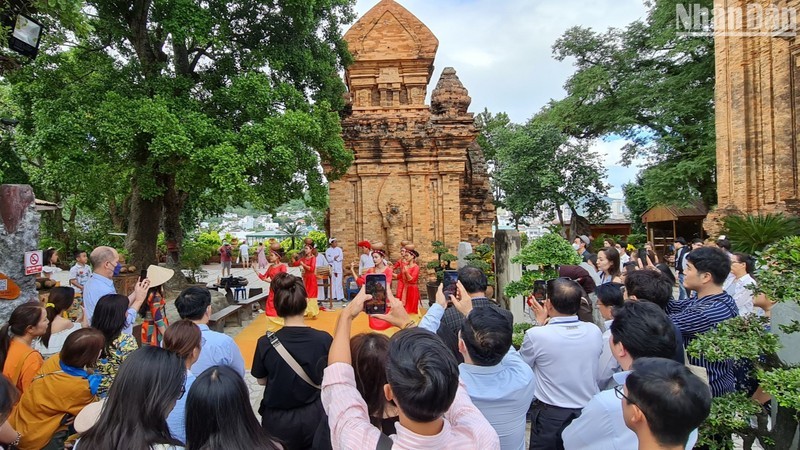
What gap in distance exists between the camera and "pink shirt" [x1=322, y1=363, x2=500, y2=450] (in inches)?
58.0

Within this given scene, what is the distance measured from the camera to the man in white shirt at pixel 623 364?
6.18 feet

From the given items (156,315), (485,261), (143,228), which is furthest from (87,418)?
(143,228)

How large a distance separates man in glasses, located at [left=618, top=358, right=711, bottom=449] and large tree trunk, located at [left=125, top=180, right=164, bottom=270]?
11998mm

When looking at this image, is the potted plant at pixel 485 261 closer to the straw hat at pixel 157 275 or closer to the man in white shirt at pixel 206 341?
the straw hat at pixel 157 275

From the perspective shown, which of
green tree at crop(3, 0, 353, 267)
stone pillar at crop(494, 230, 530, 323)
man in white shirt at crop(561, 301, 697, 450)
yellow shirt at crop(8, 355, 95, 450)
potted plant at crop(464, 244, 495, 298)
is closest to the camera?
man in white shirt at crop(561, 301, 697, 450)

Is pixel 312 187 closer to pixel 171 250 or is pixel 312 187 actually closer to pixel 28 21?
pixel 28 21

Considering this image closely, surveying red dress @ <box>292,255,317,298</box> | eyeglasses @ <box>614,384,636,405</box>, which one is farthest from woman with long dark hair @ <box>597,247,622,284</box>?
red dress @ <box>292,255,317,298</box>

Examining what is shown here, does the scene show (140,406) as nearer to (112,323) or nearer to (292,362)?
(292,362)

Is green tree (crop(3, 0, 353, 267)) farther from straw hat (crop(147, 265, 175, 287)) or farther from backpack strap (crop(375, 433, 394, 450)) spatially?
backpack strap (crop(375, 433, 394, 450))

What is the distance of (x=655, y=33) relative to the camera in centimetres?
1783

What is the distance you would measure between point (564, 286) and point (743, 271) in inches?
141

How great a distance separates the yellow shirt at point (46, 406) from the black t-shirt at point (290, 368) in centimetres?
102

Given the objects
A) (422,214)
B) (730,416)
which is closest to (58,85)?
(422,214)

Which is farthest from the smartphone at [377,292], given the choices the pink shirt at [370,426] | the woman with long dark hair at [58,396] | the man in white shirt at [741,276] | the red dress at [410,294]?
the red dress at [410,294]
